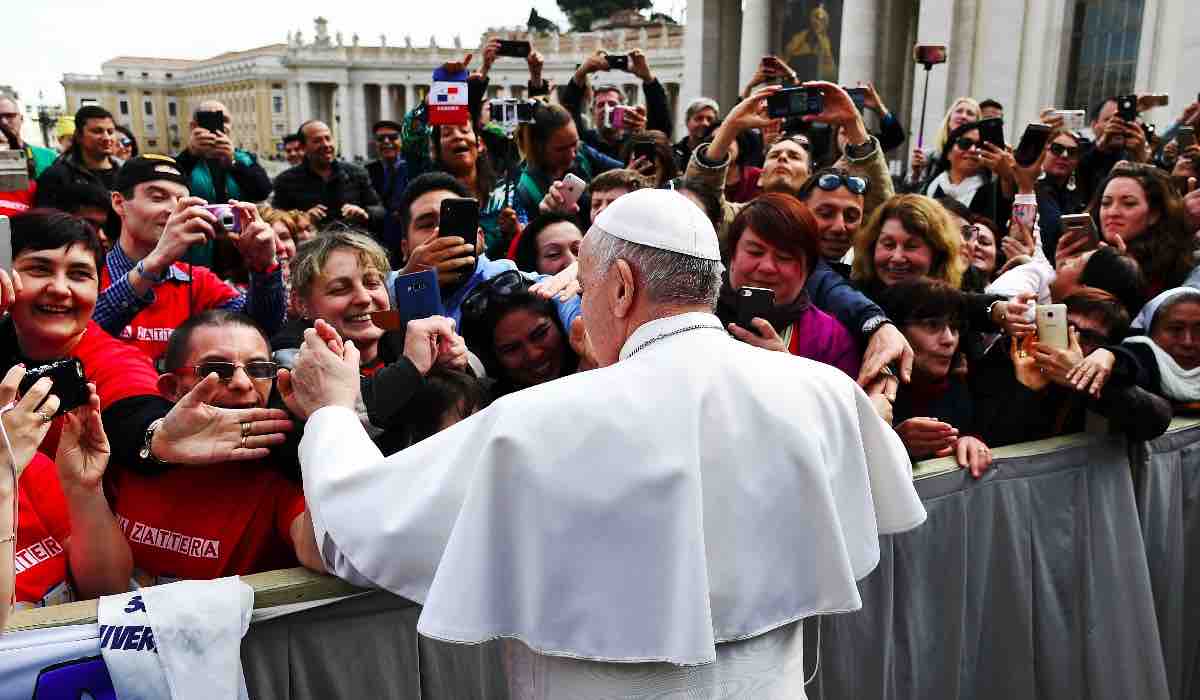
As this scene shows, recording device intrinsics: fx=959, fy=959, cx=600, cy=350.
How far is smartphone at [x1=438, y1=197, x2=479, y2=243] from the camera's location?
3.32 metres

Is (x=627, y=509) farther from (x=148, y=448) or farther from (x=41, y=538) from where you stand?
(x=41, y=538)

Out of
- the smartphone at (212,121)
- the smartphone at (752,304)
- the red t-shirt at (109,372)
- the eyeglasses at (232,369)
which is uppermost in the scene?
the smartphone at (212,121)

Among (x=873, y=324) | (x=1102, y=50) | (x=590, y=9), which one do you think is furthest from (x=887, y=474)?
(x=590, y=9)

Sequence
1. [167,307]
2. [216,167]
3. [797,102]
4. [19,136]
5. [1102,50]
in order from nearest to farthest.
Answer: [167,307]
[797,102]
[216,167]
[19,136]
[1102,50]

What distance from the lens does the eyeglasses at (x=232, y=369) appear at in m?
2.37

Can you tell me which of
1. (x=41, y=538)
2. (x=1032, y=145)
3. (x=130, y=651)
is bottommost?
(x=130, y=651)

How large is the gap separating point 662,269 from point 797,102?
3.33 m

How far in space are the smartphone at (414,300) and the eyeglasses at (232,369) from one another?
0.40 m

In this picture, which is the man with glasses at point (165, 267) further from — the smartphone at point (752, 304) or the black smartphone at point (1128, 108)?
the black smartphone at point (1128, 108)

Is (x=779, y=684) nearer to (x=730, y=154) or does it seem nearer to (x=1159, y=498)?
(x=1159, y=498)

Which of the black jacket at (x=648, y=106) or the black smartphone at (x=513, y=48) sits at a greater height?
the black smartphone at (x=513, y=48)

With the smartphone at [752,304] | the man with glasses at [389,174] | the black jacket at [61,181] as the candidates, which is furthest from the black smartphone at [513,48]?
the smartphone at [752,304]

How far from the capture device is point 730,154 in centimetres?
478

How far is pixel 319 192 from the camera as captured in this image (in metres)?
6.88
